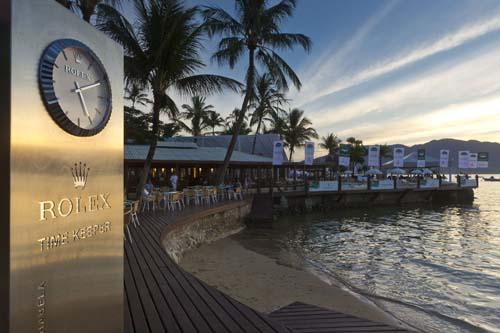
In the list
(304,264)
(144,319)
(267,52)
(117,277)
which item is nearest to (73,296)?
(117,277)

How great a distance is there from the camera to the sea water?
7.53 metres

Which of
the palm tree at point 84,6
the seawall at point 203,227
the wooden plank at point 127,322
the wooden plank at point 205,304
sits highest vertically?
the palm tree at point 84,6

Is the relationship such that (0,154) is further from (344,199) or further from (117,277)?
(344,199)

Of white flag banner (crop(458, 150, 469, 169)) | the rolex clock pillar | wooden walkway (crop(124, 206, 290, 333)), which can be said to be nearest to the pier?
white flag banner (crop(458, 150, 469, 169))

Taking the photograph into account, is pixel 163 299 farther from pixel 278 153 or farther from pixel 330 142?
pixel 330 142

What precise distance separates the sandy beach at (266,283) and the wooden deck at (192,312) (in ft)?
7.42

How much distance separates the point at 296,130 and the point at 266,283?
35.1 metres

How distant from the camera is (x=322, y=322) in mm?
4504

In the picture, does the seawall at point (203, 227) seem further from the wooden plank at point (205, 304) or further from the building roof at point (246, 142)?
the building roof at point (246, 142)

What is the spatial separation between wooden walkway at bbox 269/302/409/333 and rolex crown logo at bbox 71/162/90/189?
3.07m

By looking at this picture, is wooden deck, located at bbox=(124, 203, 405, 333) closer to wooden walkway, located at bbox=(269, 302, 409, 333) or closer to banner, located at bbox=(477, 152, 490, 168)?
wooden walkway, located at bbox=(269, 302, 409, 333)

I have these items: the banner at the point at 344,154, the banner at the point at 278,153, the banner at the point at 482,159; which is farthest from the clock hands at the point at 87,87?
the banner at the point at 482,159

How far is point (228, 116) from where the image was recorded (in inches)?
2003

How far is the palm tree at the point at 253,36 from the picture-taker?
1830 centimetres
